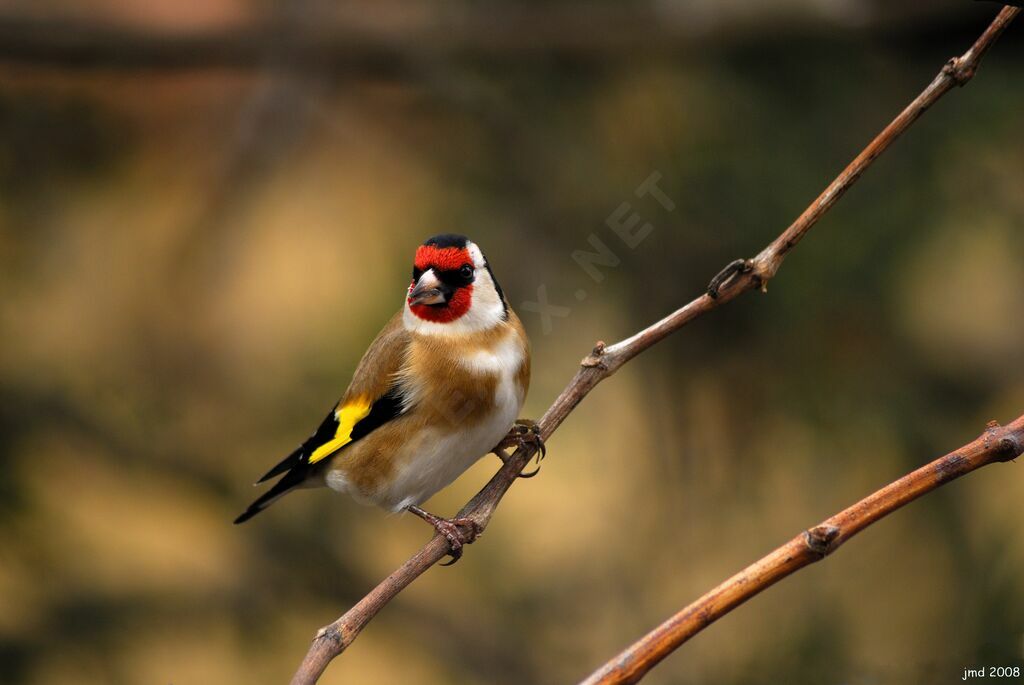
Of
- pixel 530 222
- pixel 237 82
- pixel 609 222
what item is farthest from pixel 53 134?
pixel 609 222

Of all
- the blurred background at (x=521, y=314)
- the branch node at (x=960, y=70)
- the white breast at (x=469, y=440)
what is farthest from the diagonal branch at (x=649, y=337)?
the blurred background at (x=521, y=314)

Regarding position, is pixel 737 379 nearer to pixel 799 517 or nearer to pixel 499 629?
pixel 799 517

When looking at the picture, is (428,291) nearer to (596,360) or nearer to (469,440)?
(596,360)

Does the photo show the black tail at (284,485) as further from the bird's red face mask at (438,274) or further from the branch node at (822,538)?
the branch node at (822,538)

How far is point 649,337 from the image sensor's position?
124 cm

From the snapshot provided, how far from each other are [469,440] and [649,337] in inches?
26.2

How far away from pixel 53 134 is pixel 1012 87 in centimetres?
252

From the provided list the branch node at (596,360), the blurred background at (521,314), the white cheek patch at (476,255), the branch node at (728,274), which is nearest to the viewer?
the branch node at (728,274)

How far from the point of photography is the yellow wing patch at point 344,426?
1.89 m

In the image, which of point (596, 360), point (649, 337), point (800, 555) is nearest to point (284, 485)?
point (596, 360)

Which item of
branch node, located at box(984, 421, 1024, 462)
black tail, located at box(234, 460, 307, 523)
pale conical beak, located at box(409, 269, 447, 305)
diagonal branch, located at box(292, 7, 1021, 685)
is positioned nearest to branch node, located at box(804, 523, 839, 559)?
branch node, located at box(984, 421, 1024, 462)

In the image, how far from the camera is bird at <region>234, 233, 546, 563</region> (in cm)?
182

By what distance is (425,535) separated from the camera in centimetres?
299

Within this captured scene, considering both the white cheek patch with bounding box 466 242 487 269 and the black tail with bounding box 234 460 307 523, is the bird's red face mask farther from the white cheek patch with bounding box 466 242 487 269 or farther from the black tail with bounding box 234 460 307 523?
the black tail with bounding box 234 460 307 523
